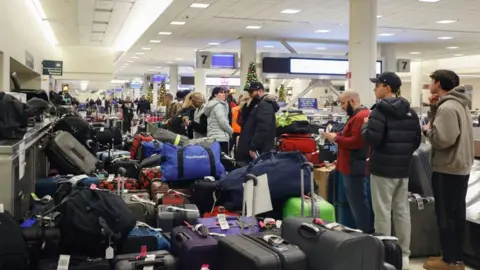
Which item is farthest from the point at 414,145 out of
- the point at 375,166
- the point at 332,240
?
the point at 332,240

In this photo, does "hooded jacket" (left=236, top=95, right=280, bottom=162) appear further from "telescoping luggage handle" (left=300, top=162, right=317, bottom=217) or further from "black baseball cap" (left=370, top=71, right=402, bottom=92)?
"telescoping luggage handle" (left=300, top=162, right=317, bottom=217)

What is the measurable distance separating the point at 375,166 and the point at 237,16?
639cm

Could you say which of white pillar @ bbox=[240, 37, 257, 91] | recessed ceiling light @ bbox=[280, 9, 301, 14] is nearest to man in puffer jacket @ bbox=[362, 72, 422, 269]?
recessed ceiling light @ bbox=[280, 9, 301, 14]

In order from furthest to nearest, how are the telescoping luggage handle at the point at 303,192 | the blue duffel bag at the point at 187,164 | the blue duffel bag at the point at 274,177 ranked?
the blue duffel bag at the point at 187,164
the blue duffel bag at the point at 274,177
the telescoping luggage handle at the point at 303,192

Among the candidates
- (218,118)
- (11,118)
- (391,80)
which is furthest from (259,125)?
(11,118)

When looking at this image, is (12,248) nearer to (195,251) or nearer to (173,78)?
(195,251)

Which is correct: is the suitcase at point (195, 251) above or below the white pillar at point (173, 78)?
below

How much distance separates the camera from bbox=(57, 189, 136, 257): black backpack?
254 cm

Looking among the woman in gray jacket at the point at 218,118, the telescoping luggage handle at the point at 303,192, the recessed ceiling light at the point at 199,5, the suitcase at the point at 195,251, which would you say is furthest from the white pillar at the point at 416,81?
the suitcase at the point at 195,251

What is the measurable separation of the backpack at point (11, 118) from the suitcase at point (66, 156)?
4.71ft

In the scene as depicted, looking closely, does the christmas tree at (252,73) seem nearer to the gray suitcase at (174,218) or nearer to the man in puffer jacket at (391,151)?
the man in puffer jacket at (391,151)

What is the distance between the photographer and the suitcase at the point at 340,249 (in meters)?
2.32

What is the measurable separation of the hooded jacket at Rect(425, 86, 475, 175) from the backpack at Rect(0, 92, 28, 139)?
3.05 meters

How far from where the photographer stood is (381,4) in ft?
28.3
